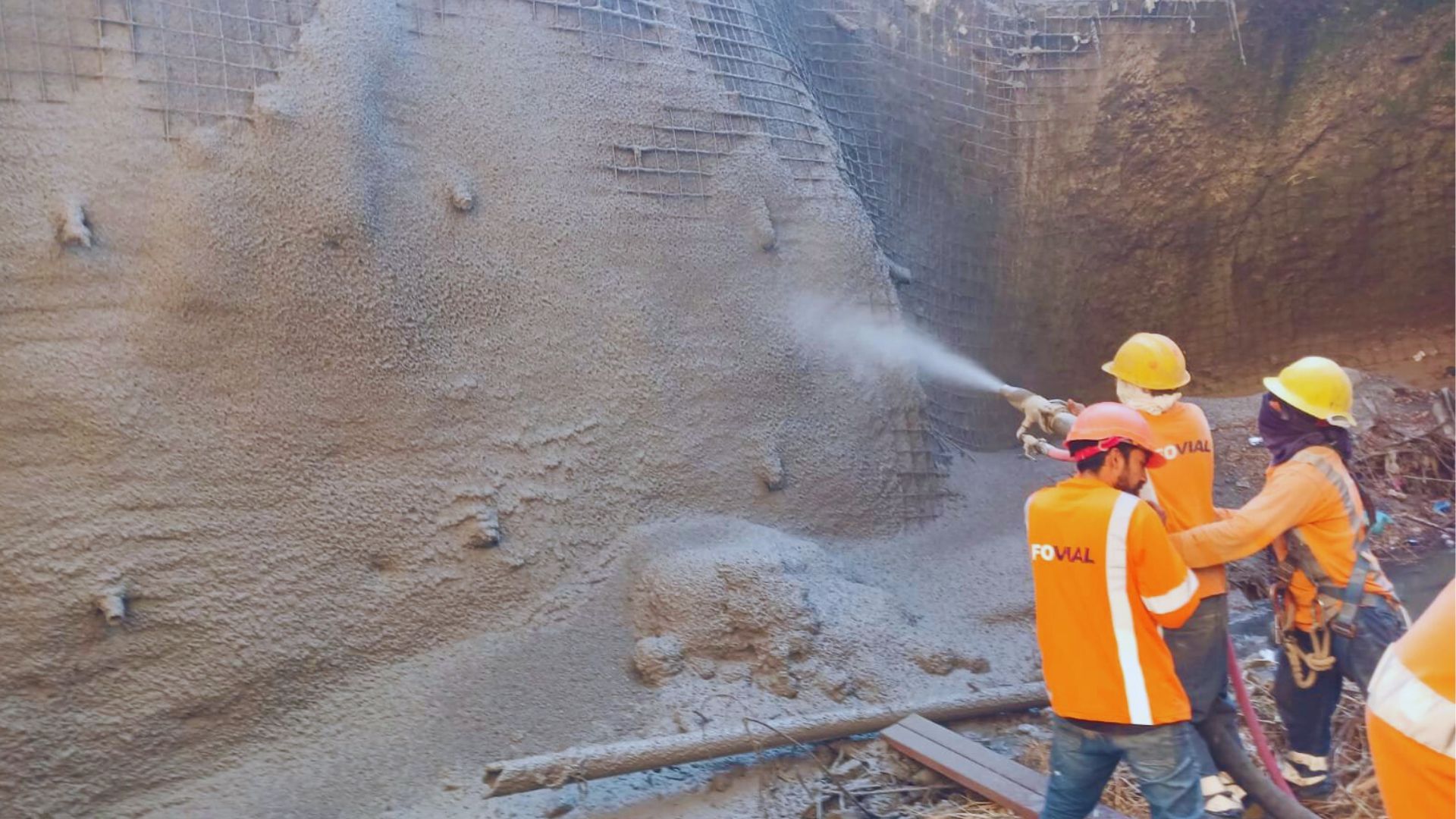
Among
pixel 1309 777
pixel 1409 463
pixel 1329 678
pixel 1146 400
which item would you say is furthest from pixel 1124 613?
pixel 1409 463

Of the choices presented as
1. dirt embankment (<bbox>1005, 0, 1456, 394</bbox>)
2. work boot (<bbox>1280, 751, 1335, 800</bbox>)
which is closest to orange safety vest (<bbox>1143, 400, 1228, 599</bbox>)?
work boot (<bbox>1280, 751, 1335, 800</bbox>)

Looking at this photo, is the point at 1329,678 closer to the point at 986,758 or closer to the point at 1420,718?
the point at 986,758

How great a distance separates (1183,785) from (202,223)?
376cm

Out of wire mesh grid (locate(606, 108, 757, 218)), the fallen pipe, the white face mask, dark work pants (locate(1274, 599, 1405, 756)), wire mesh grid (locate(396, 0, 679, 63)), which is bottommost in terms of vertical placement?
the fallen pipe

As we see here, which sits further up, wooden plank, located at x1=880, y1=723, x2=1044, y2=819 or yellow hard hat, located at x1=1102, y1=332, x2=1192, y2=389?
yellow hard hat, located at x1=1102, y1=332, x2=1192, y2=389

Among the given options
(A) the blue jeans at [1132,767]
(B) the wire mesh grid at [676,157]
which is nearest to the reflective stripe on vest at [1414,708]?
(A) the blue jeans at [1132,767]

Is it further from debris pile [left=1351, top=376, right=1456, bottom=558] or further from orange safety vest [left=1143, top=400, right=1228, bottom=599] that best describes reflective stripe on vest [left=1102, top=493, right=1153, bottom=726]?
debris pile [left=1351, top=376, right=1456, bottom=558]

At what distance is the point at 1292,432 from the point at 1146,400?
465 millimetres

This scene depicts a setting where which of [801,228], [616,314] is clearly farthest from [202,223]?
[801,228]

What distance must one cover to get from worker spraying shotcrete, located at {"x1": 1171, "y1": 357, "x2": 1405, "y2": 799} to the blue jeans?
67 centimetres

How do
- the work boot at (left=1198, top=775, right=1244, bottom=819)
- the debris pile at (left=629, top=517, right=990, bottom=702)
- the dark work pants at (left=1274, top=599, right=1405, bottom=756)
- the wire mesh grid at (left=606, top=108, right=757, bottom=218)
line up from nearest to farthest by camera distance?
the work boot at (left=1198, top=775, right=1244, bottom=819) < the dark work pants at (left=1274, top=599, right=1405, bottom=756) < the debris pile at (left=629, top=517, right=990, bottom=702) < the wire mesh grid at (left=606, top=108, right=757, bottom=218)

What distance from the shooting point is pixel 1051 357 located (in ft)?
25.9

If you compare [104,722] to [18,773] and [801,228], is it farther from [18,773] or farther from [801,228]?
[801,228]

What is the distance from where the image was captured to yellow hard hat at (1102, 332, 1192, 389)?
140 inches
